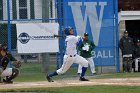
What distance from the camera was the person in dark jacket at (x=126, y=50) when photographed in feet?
74.6

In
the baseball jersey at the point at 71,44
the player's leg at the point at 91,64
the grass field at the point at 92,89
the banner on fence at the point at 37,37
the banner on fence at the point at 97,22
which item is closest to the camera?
the grass field at the point at 92,89

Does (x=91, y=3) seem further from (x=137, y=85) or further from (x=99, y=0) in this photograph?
(x=137, y=85)

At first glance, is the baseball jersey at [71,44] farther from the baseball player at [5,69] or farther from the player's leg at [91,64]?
the player's leg at [91,64]

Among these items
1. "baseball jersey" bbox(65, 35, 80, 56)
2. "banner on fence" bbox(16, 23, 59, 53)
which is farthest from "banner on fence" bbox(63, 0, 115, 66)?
"baseball jersey" bbox(65, 35, 80, 56)

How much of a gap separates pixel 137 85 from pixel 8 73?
4.31 metres

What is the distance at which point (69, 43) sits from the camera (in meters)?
16.6

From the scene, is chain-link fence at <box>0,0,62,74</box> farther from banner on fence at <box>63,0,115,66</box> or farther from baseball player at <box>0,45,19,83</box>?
baseball player at <box>0,45,19,83</box>

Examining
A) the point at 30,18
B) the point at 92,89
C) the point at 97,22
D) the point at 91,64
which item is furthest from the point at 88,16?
the point at 92,89

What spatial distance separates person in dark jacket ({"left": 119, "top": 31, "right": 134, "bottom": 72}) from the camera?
22.8 metres

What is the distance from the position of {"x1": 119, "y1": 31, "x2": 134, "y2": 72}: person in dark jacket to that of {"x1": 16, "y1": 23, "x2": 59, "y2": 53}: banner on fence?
9.85ft

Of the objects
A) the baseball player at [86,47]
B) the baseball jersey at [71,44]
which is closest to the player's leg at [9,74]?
the baseball jersey at [71,44]

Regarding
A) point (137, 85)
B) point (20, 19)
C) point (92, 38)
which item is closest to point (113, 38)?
point (92, 38)

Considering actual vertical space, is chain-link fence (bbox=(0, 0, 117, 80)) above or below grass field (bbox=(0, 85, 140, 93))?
above

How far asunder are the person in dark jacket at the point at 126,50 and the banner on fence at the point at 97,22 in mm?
535
